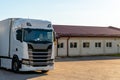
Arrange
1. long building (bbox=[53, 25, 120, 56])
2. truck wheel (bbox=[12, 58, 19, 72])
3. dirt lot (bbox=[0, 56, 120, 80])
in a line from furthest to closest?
long building (bbox=[53, 25, 120, 56]) < truck wheel (bbox=[12, 58, 19, 72]) < dirt lot (bbox=[0, 56, 120, 80])

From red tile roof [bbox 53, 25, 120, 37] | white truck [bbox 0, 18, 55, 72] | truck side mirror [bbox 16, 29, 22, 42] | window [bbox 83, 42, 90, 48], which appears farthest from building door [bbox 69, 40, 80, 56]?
truck side mirror [bbox 16, 29, 22, 42]

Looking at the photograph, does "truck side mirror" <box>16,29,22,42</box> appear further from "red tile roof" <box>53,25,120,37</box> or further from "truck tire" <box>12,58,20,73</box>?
"red tile roof" <box>53,25,120,37</box>

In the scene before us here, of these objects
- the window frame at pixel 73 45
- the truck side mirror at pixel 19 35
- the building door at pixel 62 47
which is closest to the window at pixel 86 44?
the window frame at pixel 73 45

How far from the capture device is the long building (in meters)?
43.7

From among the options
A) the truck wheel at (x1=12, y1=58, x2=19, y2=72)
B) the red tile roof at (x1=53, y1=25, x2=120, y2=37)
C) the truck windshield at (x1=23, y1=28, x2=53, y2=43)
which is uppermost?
the red tile roof at (x1=53, y1=25, x2=120, y2=37)

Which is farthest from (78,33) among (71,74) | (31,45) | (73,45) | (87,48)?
(31,45)

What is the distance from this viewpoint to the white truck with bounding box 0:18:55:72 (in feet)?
63.1

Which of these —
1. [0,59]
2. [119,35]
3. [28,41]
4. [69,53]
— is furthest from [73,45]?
[28,41]

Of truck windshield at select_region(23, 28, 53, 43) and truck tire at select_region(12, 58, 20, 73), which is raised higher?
truck windshield at select_region(23, 28, 53, 43)

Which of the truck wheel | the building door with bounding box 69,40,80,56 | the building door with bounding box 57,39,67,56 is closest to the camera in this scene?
the truck wheel

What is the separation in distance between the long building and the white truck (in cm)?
2241

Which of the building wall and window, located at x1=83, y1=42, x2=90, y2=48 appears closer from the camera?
the building wall

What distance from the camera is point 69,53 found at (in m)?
44.1

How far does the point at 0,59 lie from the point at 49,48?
471cm
